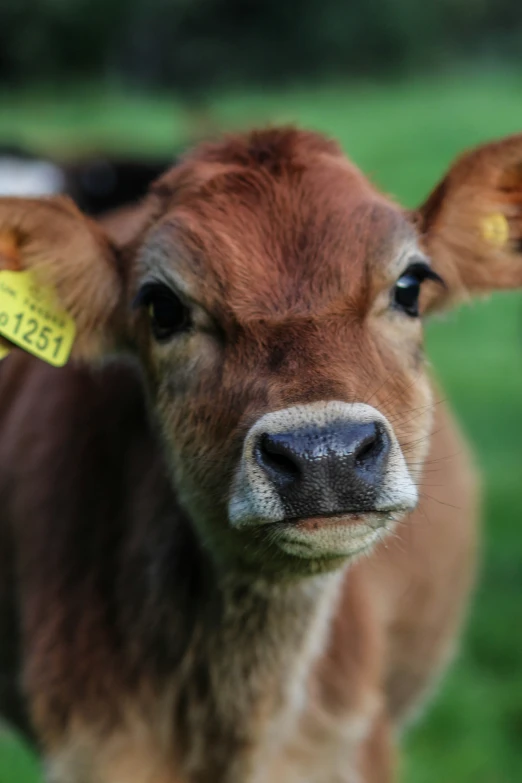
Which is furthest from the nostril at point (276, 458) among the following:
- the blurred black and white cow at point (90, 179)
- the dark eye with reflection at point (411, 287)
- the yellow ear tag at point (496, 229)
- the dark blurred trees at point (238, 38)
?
the dark blurred trees at point (238, 38)

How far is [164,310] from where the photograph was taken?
3221mm

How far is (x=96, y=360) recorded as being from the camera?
3553mm

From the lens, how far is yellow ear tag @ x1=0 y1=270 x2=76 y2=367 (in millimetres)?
3336

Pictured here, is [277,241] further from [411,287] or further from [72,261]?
[72,261]

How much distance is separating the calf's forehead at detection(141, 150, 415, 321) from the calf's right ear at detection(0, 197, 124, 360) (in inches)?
8.8

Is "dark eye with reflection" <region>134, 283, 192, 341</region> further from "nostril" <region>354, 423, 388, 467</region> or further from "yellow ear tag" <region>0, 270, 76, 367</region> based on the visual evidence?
"nostril" <region>354, 423, 388, 467</region>

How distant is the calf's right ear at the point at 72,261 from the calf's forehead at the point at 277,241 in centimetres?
22

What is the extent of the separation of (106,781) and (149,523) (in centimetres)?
74

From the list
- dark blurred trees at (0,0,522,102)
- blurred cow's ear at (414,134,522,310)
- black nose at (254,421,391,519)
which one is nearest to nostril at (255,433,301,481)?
black nose at (254,421,391,519)

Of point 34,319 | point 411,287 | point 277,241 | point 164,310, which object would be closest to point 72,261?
point 34,319

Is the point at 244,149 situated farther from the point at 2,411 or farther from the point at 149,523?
the point at 2,411

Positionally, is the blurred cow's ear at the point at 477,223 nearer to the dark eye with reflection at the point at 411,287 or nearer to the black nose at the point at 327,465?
the dark eye with reflection at the point at 411,287

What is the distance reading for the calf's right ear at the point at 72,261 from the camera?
11.0 feet

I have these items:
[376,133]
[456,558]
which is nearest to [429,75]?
[376,133]
